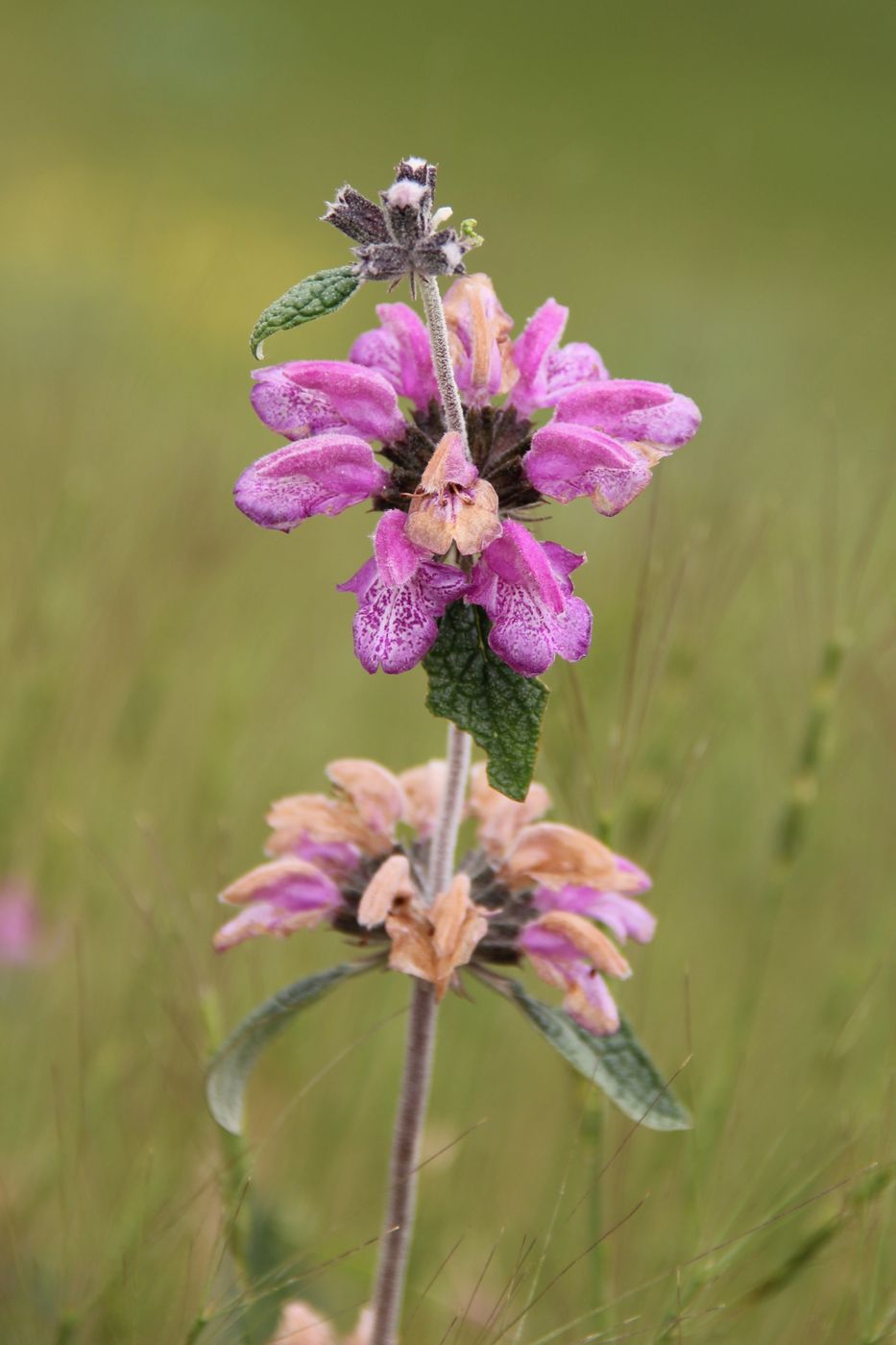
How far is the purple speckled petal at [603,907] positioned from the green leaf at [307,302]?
431mm

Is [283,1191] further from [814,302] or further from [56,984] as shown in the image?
[814,302]

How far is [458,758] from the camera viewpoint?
0.83 metres

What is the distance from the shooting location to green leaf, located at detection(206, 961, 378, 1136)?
2.71ft

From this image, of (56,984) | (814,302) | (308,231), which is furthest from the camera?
(814,302)

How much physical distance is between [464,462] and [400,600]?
8cm

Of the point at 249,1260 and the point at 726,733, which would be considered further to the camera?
the point at 726,733

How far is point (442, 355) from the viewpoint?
0.73 metres

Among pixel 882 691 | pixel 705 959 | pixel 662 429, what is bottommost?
pixel 705 959

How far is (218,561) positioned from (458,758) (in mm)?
1197

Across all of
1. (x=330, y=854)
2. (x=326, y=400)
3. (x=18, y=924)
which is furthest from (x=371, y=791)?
(x=18, y=924)

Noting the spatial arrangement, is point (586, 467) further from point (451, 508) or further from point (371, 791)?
point (371, 791)

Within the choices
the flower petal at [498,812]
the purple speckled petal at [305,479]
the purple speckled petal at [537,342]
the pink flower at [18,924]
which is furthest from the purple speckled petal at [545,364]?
the pink flower at [18,924]

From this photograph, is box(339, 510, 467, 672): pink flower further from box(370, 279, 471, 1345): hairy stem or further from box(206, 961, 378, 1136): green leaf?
box(206, 961, 378, 1136): green leaf

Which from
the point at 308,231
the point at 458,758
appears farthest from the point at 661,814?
the point at 308,231
